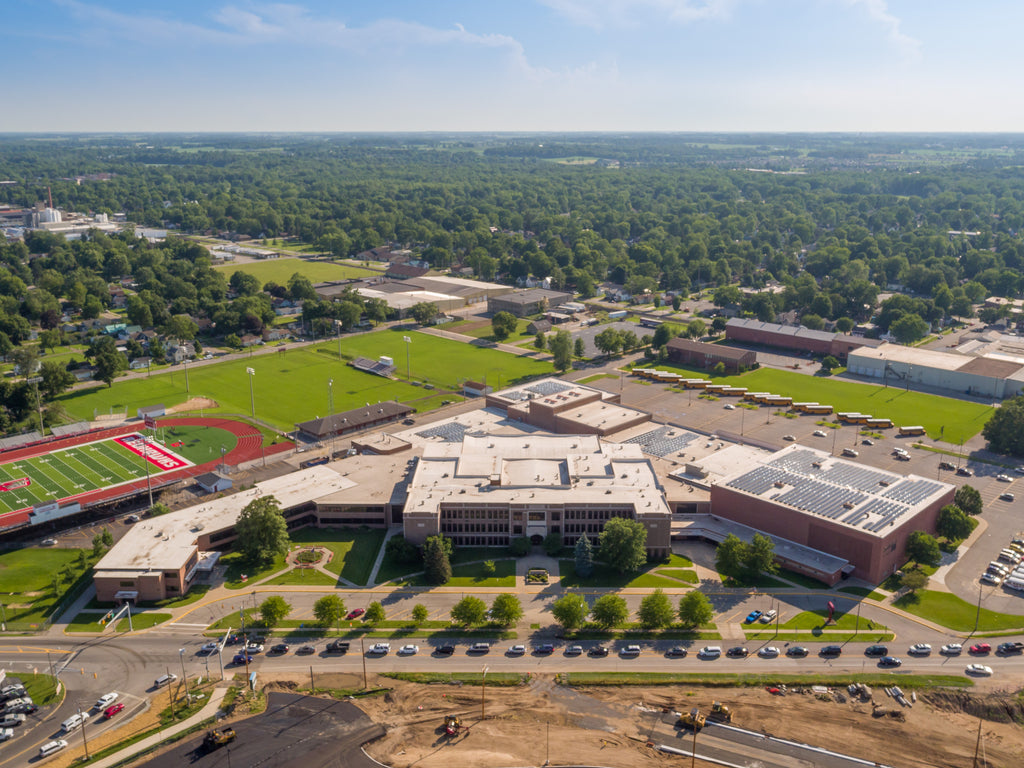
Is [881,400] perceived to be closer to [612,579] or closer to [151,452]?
[612,579]

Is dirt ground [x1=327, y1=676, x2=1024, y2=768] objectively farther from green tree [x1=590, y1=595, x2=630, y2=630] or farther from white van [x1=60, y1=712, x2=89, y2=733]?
white van [x1=60, y1=712, x2=89, y2=733]

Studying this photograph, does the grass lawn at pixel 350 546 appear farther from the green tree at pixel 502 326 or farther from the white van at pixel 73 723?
the green tree at pixel 502 326

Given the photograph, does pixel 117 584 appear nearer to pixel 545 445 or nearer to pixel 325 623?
pixel 325 623

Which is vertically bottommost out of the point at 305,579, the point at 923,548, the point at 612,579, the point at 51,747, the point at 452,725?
the point at 452,725

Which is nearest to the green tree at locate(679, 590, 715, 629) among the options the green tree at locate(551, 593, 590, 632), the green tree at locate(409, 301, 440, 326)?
the green tree at locate(551, 593, 590, 632)

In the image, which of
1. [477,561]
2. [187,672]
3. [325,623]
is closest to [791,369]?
[477,561]

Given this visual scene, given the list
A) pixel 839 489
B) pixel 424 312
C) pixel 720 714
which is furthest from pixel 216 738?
pixel 424 312
